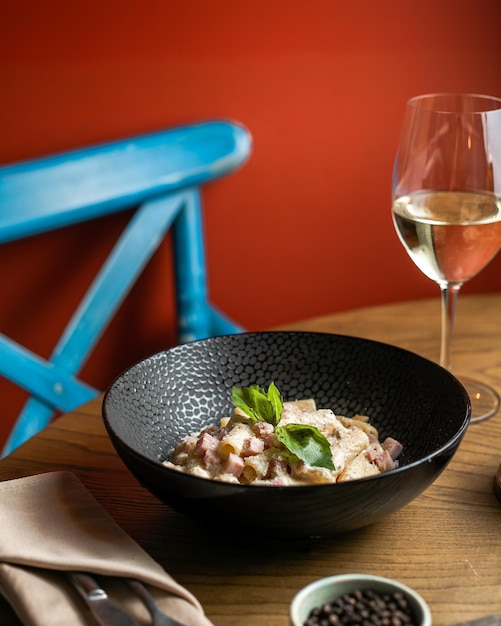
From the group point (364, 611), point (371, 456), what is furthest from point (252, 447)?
point (364, 611)

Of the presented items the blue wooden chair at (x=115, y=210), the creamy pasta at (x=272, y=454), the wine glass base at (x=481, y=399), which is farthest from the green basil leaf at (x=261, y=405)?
the blue wooden chair at (x=115, y=210)

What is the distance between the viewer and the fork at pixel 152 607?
757mm

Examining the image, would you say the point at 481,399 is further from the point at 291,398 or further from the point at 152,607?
the point at 152,607

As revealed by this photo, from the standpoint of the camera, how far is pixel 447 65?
101 inches

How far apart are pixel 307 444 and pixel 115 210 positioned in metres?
1.32

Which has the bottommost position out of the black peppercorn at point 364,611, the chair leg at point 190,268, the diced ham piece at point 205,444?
the chair leg at point 190,268

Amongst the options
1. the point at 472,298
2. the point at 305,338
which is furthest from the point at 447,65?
the point at 305,338

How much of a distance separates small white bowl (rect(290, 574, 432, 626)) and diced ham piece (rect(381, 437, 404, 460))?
0.95 feet

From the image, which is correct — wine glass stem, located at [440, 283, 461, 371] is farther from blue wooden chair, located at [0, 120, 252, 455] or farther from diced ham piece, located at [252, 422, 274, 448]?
blue wooden chair, located at [0, 120, 252, 455]

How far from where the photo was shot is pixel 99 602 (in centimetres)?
78

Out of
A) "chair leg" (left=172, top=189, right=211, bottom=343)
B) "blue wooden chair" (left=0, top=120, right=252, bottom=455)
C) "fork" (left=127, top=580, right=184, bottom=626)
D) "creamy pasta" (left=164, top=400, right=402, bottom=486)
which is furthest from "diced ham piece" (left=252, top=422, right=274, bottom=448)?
"chair leg" (left=172, top=189, right=211, bottom=343)

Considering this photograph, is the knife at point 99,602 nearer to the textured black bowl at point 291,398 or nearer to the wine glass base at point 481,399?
the textured black bowl at point 291,398

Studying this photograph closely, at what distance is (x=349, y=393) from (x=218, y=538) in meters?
0.35

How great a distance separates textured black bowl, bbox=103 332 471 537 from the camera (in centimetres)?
83
